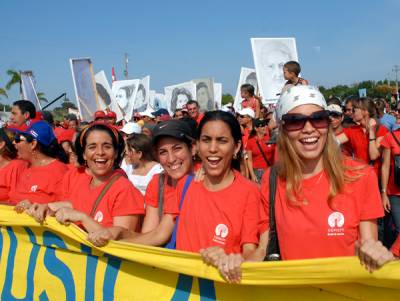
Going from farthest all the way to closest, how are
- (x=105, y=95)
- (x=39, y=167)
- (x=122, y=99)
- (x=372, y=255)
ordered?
(x=122, y=99) < (x=105, y=95) < (x=39, y=167) < (x=372, y=255)

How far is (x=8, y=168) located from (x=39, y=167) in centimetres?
58

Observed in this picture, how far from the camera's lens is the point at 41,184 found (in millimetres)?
3896

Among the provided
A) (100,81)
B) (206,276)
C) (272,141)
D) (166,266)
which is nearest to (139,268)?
(166,266)

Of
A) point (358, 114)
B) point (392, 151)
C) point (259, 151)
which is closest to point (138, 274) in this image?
point (392, 151)

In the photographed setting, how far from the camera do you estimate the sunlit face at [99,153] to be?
321 cm

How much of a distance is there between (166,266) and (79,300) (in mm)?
838

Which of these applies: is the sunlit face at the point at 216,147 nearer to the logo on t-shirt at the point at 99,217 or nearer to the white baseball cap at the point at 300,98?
the white baseball cap at the point at 300,98

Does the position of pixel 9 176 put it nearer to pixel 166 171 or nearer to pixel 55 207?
pixel 55 207

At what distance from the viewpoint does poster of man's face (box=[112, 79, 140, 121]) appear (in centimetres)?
1359

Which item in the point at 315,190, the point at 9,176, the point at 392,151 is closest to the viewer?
the point at 315,190

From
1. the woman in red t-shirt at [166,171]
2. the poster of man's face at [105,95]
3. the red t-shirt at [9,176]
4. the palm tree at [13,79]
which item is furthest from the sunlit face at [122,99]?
the palm tree at [13,79]

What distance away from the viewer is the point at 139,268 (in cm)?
264

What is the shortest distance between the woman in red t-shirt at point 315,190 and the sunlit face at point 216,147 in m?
0.30

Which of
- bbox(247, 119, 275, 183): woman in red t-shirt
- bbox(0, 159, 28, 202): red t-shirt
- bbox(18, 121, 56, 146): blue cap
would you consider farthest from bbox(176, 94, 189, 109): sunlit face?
bbox(18, 121, 56, 146): blue cap
